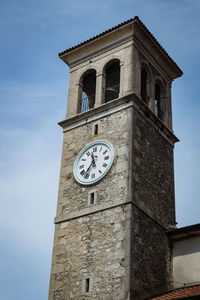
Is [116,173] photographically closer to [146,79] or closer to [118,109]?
[118,109]

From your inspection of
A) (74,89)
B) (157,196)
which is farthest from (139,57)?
(157,196)

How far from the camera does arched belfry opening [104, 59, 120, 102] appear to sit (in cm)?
1992

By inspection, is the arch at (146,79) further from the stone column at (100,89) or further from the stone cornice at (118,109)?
the stone column at (100,89)

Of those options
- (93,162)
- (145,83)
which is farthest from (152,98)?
(93,162)

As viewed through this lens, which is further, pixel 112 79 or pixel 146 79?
pixel 112 79

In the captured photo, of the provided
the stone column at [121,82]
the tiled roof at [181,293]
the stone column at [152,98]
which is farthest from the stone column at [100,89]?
the tiled roof at [181,293]

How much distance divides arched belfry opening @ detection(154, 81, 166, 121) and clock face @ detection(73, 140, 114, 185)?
11.1ft

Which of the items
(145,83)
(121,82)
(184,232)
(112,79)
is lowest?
(184,232)

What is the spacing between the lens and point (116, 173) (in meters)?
16.8

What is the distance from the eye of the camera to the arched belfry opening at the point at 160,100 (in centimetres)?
2050


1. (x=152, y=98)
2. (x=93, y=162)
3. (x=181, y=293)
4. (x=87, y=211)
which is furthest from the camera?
(x=152, y=98)

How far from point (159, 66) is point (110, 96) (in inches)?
98.2

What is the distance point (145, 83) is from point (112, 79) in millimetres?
1255

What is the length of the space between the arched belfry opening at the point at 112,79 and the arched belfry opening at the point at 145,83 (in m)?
0.93
